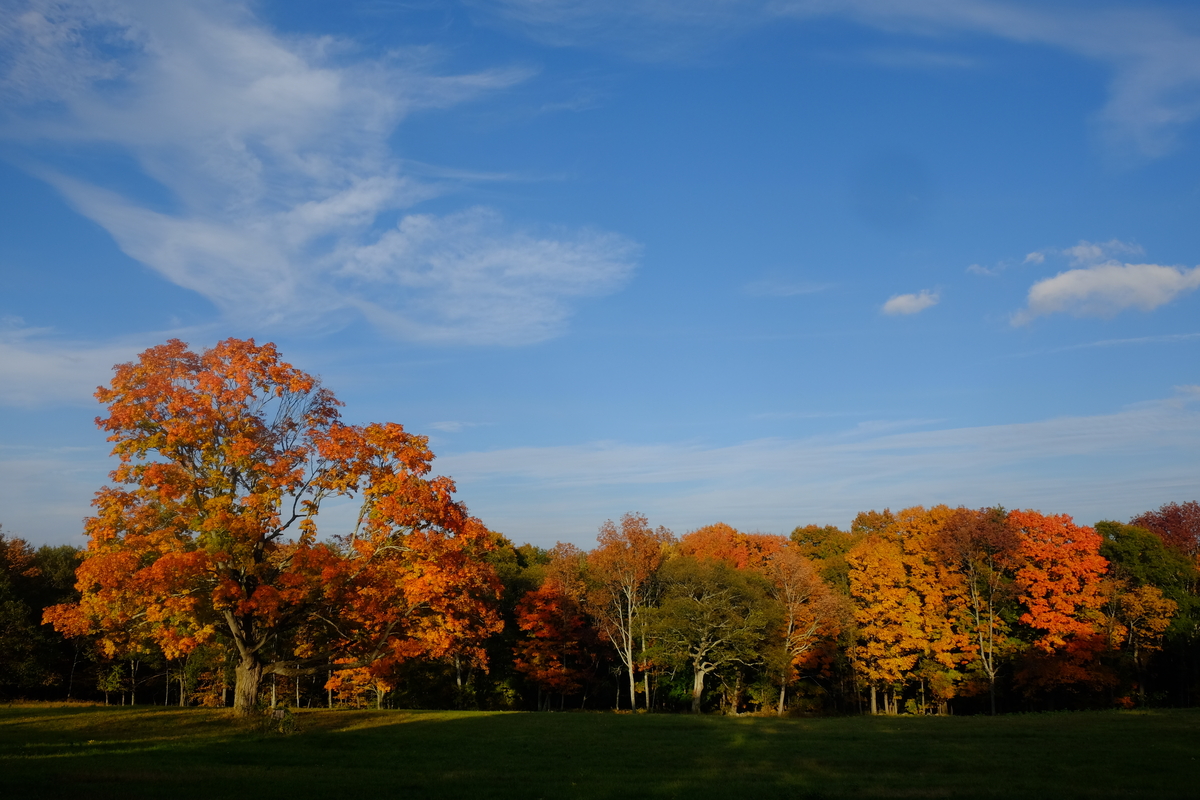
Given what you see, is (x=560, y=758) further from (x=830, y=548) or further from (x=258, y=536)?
(x=830, y=548)

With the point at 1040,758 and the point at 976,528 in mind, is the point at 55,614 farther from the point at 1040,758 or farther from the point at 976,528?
the point at 976,528

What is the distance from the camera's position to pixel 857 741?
85.3ft

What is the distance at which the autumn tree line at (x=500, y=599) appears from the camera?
24672 millimetres

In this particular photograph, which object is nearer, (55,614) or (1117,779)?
(1117,779)

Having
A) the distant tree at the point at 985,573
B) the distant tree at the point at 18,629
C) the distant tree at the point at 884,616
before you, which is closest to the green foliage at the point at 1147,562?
the distant tree at the point at 985,573

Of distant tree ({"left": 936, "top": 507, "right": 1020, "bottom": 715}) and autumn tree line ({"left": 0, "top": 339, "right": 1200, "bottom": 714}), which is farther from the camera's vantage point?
distant tree ({"left": 936, "top": 507, "right": 1020, "bottom": 715})

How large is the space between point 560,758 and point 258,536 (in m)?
11.8

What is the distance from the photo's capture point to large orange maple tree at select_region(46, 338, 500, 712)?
2392 centimetres

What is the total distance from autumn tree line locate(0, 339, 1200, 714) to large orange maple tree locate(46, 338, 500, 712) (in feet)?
0.28

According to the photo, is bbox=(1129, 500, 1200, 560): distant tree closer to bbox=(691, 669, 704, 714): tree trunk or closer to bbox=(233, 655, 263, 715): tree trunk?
bbox=(691, 669, 704, 714): tree trunk

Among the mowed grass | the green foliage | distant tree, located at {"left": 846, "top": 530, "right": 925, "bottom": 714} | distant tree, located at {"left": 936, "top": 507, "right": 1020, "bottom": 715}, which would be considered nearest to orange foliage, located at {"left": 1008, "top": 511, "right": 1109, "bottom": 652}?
distant tree, located at {"left": 936, "top": 507, "right": 1020, "bottom": 715}

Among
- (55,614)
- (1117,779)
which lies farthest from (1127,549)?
(55,614)

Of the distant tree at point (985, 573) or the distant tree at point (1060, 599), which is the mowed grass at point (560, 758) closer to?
the distant tree at point (1060, 599)

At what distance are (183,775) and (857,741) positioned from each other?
20.6 metres
